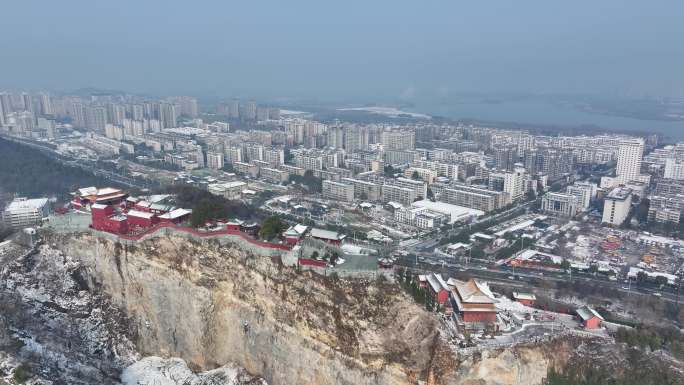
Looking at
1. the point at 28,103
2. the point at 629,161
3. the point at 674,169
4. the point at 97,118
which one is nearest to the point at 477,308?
the point at 629,161

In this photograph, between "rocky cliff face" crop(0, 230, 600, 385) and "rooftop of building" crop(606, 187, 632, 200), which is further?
"rooftop of building" crop(606, 187, 632, 200)

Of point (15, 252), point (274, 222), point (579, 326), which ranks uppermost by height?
point (274, 222)

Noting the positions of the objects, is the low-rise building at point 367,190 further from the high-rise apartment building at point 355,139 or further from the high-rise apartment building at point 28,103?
the high-rise apartment building at point 28,103

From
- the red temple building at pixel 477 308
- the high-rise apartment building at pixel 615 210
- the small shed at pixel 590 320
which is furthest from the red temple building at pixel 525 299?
the high-rise apartment building at pixel 615 210

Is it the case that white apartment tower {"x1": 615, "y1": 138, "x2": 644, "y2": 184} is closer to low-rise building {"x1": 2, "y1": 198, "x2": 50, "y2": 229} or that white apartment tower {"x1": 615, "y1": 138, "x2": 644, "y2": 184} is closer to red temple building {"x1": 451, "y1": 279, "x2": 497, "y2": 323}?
red temple building {"x1": 451, "y1": 279, "x2": 497, "y2": 323}

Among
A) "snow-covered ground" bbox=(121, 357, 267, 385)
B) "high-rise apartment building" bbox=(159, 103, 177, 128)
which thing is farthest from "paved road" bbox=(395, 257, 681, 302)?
"high-rise apartment building" bbox=(159, 103, 177, 128)

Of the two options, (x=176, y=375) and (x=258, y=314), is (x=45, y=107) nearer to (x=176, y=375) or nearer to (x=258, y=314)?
(x=176, y=375)

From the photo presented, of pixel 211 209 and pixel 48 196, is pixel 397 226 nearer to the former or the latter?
pixel 211 209

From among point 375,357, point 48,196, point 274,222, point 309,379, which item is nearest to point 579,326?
point 375,357
